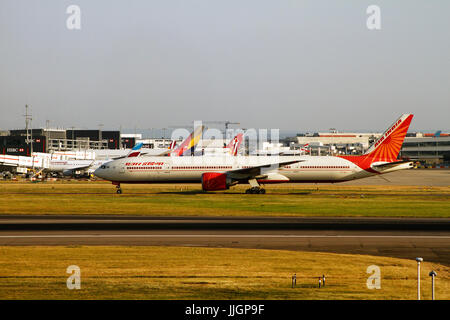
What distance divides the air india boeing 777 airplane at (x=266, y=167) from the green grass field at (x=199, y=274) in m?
35.6

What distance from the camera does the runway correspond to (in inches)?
1057

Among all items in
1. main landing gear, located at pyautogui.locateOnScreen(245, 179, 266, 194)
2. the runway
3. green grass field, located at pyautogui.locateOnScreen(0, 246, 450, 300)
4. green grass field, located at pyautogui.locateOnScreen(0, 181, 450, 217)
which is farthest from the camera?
main landing gear, located at pyautogui.locateOnScreen(245, 179, 266, 194)

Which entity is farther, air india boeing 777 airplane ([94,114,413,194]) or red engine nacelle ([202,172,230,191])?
air india boeing 777 airplane ([94,114,413,194])

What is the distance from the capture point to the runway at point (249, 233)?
→ 1057 inches

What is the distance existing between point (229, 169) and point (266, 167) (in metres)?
4.55

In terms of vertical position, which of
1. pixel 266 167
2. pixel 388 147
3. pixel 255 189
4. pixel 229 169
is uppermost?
pixel 388 147

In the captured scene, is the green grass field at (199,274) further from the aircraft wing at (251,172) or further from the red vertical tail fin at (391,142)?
the red vertical tail fin at (391,142)

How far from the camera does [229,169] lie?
61.4 meters

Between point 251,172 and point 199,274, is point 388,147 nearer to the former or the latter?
point 251,172

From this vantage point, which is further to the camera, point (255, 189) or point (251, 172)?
point (255, 189)

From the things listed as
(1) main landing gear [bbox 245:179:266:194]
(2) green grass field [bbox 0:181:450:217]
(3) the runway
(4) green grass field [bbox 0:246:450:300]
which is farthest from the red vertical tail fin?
(4) green grass field [bbox 0:246:450:300]

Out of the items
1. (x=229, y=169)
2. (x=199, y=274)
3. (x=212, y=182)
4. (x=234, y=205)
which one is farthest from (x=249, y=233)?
(x=229, y=169)

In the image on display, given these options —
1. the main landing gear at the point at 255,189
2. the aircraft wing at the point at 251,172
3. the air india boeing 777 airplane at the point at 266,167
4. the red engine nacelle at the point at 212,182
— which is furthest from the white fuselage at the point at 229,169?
the red engine nacelle at the point at 212,182

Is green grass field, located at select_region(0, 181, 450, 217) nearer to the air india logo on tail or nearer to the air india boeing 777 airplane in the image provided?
the air india boeing 777 airplane
